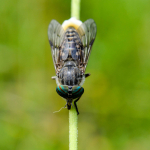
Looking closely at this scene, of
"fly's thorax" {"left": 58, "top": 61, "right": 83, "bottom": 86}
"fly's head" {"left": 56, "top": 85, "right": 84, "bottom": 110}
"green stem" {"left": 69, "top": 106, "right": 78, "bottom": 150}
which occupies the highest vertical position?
"fly's thorax" {"left": 58, "top": 61, "right": 83, "bottom": 86}

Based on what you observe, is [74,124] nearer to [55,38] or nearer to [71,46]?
[71,46]

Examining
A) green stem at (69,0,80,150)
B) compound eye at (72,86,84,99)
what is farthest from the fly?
green stem at (69,0,80,150)

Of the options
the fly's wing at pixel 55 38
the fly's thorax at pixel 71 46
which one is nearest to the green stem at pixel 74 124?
the fly's thorax at pixel 71 46

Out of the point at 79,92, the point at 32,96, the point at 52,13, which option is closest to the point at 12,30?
the point at 52,13

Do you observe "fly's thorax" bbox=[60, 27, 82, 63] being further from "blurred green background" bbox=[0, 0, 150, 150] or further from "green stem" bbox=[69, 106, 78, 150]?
"blurred green background" bbox=[0, 0, 150, 150]

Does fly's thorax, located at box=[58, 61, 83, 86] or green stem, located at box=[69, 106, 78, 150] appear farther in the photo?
fly's thorax, located at box=[58, 61, 83, 86]

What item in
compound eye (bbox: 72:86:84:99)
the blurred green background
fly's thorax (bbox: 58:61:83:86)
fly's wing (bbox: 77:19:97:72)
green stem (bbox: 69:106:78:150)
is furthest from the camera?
the blurred green background
